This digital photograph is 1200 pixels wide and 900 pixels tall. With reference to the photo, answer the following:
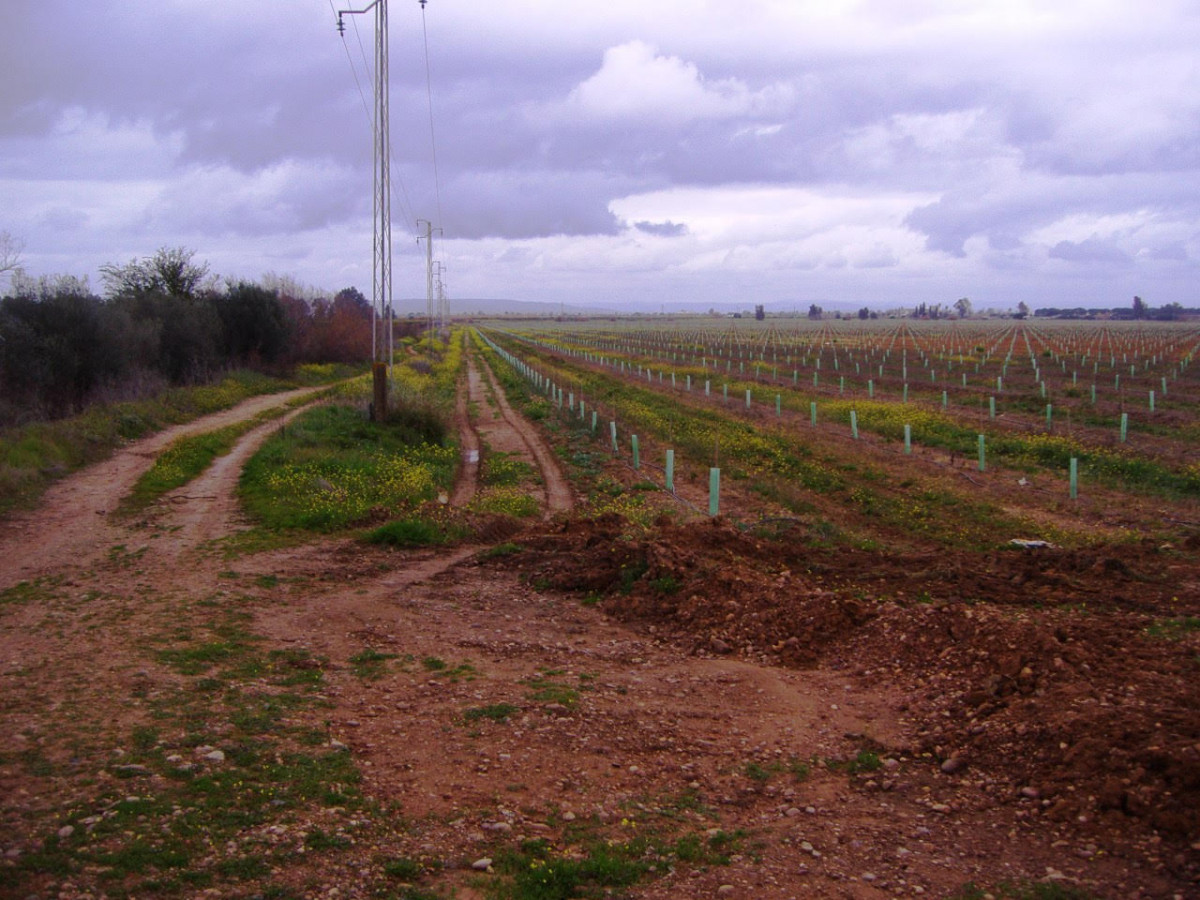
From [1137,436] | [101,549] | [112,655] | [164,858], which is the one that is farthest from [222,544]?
[1137,436]

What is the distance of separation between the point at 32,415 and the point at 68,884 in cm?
2297

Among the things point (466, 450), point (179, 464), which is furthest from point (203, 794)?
point (466, 450)

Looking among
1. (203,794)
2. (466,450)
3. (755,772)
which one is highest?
(466,450)

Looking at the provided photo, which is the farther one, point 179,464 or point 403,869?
A: point 179,464

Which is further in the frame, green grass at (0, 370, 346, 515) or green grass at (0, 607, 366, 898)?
green grass at (0, 370, 346, 515)

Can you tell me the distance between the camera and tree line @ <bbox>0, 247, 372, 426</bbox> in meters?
25.8

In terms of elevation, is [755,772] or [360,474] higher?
[360,474]

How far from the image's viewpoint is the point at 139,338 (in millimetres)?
32031

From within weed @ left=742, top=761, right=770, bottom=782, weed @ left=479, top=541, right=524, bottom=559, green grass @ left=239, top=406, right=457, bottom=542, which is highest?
green grass @ left=239, top=406, right=457, bottom=542

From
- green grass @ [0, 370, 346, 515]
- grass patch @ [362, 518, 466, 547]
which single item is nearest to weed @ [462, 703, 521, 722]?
grass patch @ [362, 518, 466, 547]

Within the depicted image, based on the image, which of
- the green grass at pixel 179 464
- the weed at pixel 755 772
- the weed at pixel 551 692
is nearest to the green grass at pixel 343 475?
the green grass at pixel 179 464

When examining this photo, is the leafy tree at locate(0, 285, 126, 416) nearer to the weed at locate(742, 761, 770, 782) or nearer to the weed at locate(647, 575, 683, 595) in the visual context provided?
the weed at locate(647, 575, 683, 595)

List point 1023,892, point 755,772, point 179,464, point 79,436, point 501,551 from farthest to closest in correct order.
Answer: point 79,436
point 179,464
point 501,551
point 755,772
point 1023,892

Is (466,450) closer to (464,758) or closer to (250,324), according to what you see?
(464,758)
